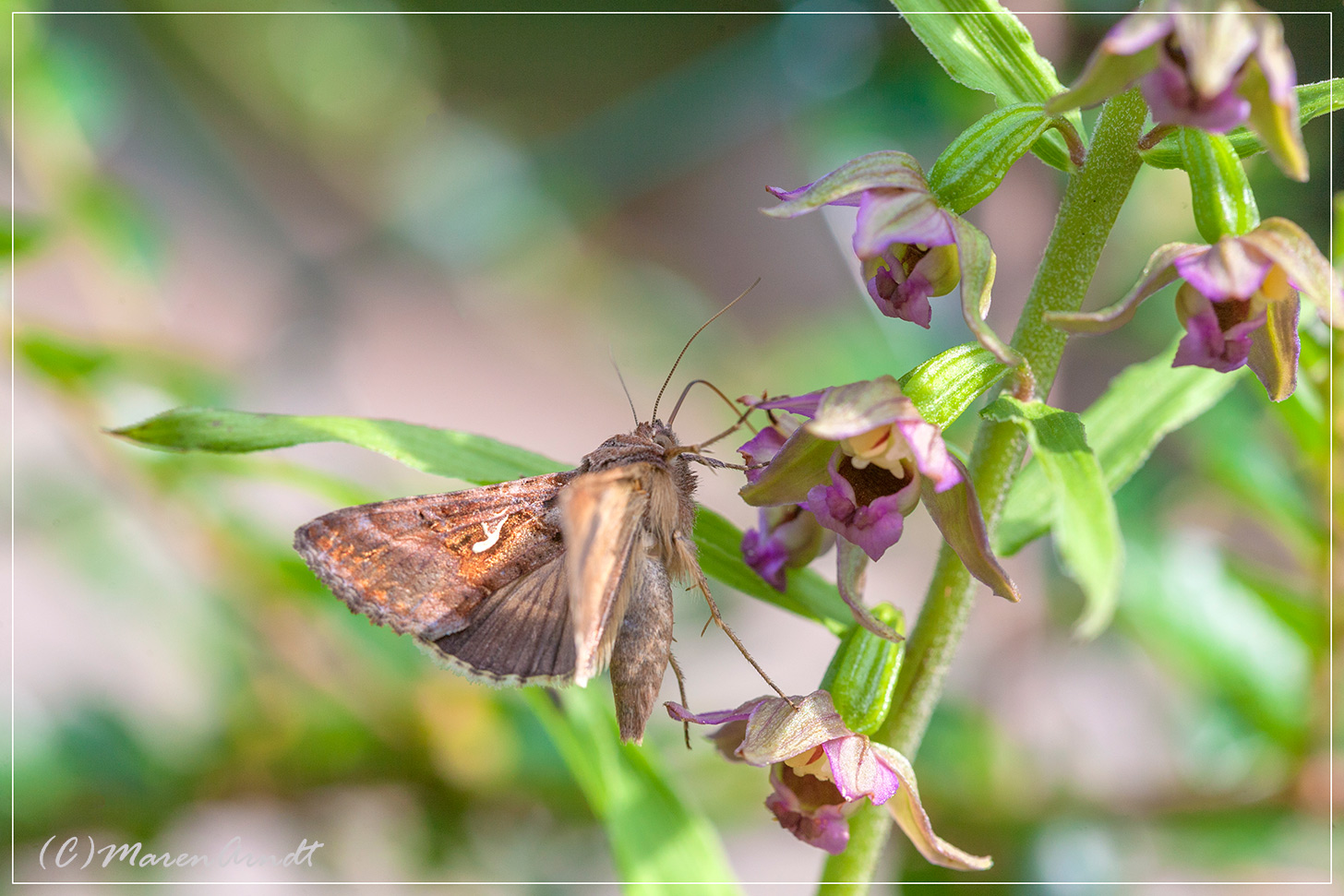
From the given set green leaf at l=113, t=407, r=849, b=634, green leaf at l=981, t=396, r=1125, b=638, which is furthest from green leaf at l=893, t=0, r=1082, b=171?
green leaf at l=113, t=407, r=849, b=634

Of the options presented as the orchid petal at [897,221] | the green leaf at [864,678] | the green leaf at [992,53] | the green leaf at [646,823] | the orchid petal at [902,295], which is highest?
the green leaf at [992,53]

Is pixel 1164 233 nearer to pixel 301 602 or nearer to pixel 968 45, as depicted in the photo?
pixel 968 45

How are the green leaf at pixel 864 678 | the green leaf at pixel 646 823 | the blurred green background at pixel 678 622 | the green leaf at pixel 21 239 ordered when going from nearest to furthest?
the green leaf at pixel 864 678, the green leaf at pixel 646 823, the green leaf at pixel 21 239, the blurred green background at pixel 678 622

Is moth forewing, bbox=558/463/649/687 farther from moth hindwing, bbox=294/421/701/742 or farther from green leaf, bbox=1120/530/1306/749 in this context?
green leaf, bbox=1120/530/1306/749

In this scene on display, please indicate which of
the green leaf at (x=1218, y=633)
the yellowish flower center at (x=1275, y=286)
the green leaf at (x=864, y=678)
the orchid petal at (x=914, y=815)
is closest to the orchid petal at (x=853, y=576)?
the green leaf at (x=864, y=678)

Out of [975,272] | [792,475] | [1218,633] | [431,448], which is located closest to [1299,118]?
[975,272]

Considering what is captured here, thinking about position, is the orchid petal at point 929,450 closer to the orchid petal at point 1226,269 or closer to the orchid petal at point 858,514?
the orchid petal at point 858,514

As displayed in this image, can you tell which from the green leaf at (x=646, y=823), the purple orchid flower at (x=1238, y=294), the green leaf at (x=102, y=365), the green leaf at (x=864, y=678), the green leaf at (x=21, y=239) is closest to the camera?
the purple orchid flower at (x=1238, y=294)

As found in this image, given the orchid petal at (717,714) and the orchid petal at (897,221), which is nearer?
the orchid petal at (897,221)

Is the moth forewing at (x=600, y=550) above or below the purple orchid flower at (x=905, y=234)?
below
